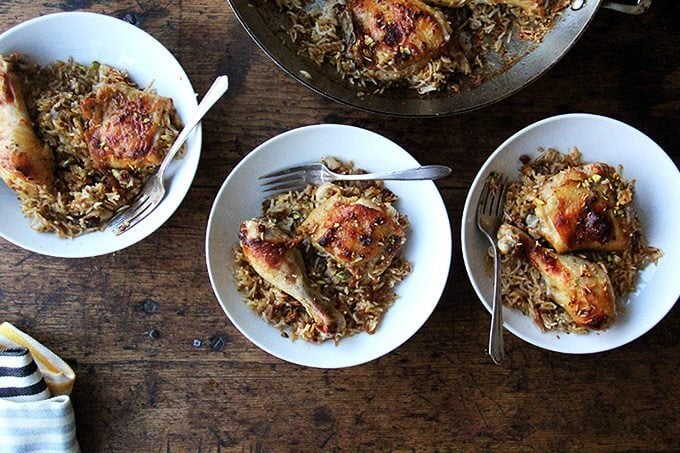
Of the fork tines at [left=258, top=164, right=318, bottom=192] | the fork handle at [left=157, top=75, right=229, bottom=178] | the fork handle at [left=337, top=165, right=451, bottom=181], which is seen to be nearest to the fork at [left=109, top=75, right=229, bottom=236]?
the fork handle at [left=157, top=75, right=229, bottom=178]

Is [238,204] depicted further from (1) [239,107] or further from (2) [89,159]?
(2) [89,159]

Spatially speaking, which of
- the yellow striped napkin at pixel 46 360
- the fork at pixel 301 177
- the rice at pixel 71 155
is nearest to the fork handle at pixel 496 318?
the fork at pixel 301 177

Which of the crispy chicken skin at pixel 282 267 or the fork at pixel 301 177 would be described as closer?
the crispy chicken skin at pixel 282 267

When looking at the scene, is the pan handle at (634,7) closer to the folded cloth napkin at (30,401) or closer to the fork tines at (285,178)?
the fork tines at (285,178)

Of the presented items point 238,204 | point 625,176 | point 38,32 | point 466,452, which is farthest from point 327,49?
point 466,452

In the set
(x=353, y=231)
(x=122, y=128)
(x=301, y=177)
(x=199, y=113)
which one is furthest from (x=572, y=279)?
(x=122, y=128)
